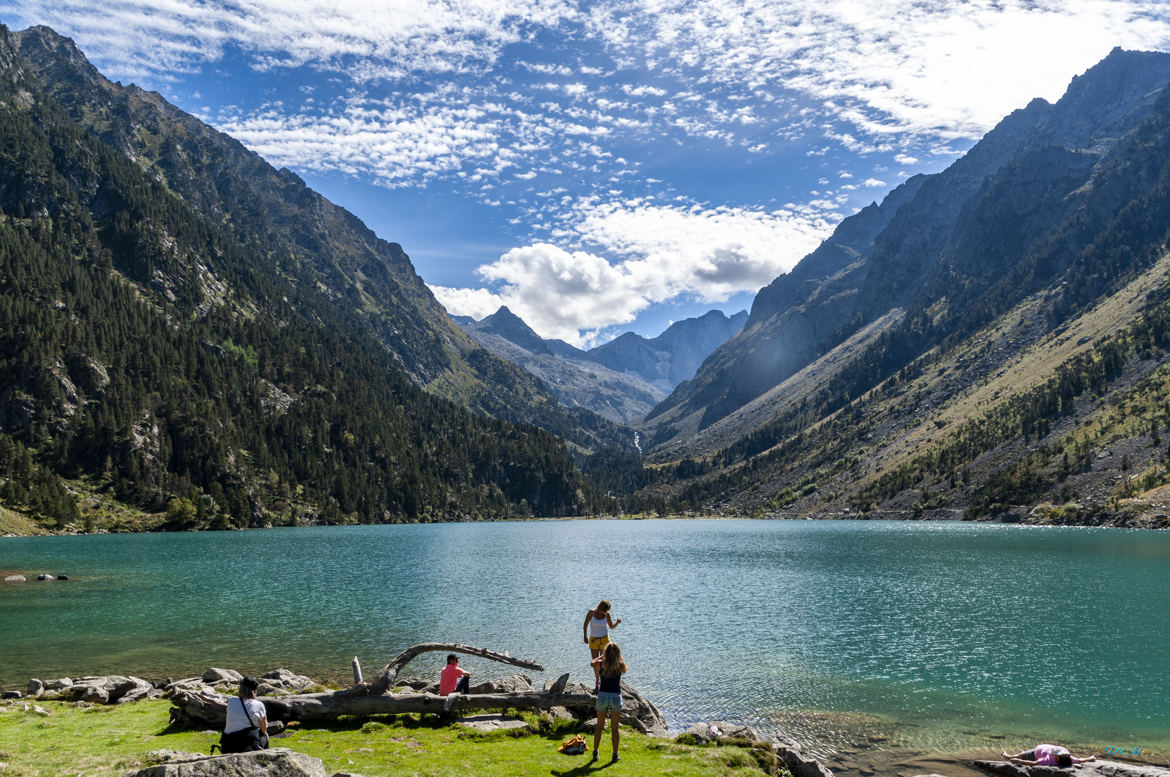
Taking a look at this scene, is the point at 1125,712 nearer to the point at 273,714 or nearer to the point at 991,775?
the point at 991,775

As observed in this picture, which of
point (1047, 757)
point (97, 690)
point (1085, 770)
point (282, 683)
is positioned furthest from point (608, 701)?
point (97, 690)

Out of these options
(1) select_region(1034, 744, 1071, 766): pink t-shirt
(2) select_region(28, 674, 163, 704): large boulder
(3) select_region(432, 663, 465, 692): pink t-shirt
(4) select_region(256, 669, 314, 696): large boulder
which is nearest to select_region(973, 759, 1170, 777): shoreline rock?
(1) select_region(1034, 744, 1071, 766): pink t-shirt

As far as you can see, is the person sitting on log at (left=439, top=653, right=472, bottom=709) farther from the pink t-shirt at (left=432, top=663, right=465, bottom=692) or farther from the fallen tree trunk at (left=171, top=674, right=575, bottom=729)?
the fallen tree trunk at (left=171, top=674, right=575, bottom=729)

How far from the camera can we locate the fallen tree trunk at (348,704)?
2527cm

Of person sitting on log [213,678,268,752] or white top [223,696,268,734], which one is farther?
white top [223,696,268,734]

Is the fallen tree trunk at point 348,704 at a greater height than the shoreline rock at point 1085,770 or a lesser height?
greater

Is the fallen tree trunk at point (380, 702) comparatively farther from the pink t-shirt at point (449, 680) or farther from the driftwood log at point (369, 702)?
the pink t-shirt at point (449, 680)

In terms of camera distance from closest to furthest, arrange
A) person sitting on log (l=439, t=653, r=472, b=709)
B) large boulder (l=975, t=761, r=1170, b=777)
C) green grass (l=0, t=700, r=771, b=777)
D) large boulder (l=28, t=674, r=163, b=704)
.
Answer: green grass (l=0, t=700, r=771, b=777) < large boulder (l=975, t=761, r=1170, b=777) < person sitting on log (l=439, t=653, r=472, b=709) < large boulder (l=28, t=674, r=163, b=704)

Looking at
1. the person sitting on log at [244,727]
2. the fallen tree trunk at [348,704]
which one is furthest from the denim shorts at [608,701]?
the person sitting on log at [244,727]

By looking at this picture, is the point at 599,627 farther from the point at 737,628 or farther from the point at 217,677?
the point at 737,628

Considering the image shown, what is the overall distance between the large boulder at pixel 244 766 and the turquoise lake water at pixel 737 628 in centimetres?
2331

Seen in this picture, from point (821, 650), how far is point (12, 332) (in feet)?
761

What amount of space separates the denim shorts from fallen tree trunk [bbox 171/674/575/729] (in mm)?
4916

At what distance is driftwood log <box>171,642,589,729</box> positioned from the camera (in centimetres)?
2530
